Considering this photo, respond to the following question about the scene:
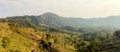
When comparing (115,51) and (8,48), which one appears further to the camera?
(8,48)

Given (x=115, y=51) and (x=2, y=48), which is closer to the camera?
(x=115, y=51)

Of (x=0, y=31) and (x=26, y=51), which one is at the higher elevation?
(x=0, y=31)

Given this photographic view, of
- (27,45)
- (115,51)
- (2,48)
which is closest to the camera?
(115,51)

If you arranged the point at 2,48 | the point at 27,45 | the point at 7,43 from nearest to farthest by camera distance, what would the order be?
the point at 2,48 < the point at 7,43 < the point at 27,45

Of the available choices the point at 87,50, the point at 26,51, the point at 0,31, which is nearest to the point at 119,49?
the point at 87,50

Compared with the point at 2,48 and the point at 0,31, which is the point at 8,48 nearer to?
the point at 2,48

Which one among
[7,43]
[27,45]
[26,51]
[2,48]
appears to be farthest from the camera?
[27,45]

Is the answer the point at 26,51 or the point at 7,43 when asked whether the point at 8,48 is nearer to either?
the point at 7,43

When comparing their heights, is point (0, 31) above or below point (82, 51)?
above

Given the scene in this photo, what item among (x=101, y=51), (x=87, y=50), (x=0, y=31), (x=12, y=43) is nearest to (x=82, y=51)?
(x=87, y=50)
